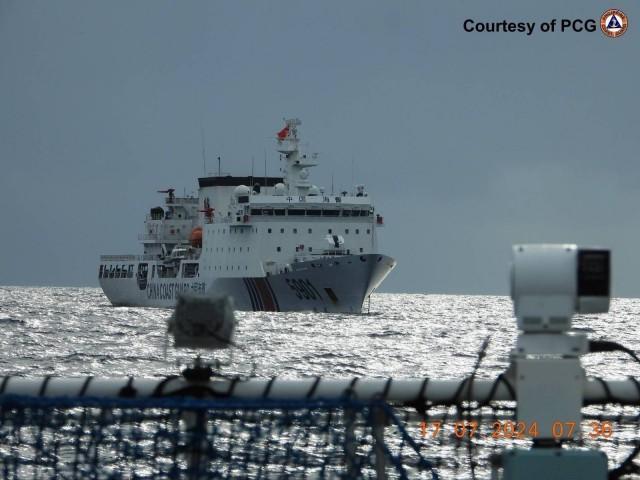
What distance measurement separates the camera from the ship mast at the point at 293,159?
81.0m

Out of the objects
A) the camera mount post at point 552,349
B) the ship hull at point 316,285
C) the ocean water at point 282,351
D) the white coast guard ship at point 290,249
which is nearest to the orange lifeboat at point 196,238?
the white coast guard ship at point 290,249

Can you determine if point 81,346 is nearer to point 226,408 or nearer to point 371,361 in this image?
point 371,361

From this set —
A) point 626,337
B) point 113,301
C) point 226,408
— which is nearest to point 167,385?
point 226,408

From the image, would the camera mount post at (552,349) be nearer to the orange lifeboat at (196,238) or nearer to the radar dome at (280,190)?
the radar dome at (280,190)

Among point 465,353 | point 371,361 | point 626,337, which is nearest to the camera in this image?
point 371,361

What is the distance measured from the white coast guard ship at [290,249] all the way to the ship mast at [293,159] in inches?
2.4

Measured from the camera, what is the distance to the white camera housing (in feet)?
12.2

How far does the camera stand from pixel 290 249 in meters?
72.9

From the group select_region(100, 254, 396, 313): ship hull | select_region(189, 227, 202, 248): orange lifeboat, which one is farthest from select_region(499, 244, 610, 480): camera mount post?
select_region(189, 227, 202, 248): orange lifeboat

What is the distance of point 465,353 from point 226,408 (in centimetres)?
3603

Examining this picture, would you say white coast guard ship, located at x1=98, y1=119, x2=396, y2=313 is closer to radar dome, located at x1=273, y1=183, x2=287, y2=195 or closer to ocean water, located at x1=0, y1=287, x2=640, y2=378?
radar dome, located at x1=273, y1=183, x2=287, y2=195

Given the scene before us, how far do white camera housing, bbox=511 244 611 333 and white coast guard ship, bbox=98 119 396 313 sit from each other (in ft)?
199

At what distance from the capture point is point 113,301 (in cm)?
9744

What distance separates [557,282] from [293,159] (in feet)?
257
